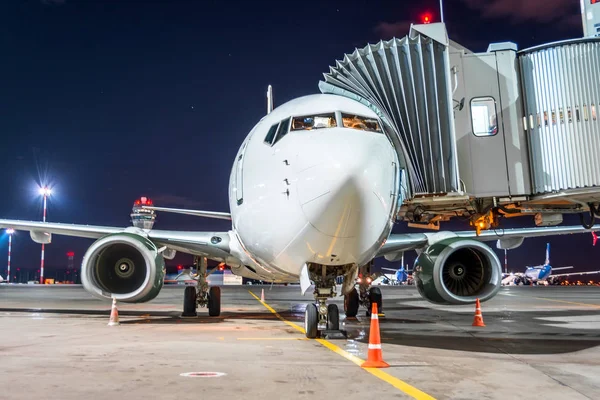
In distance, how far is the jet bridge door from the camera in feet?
30.2

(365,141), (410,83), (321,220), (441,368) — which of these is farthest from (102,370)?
(410,83)

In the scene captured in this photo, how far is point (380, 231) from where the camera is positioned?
7969 mm

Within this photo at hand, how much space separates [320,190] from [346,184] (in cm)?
34

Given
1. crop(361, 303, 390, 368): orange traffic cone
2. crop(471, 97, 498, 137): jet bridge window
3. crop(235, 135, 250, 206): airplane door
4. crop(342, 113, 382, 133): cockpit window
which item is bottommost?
crop(361, 303, 390, 368): orange traffic cone

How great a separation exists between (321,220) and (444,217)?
4700mm

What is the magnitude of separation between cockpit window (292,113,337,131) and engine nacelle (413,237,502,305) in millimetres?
4696

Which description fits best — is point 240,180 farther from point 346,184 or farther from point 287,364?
point 287,364

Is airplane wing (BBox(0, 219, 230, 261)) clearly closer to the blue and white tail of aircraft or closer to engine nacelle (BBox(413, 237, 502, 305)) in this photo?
engine nacelle (BBox(413, 237, 502, 305))

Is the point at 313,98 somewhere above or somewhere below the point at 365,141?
above

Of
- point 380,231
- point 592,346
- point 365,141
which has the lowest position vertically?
point 592,346

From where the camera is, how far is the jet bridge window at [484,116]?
30.8ft

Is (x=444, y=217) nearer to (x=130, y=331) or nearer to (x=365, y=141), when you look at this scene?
(x=365, y=141)

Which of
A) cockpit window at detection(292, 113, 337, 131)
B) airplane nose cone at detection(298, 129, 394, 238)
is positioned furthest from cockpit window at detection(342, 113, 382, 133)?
airplane nose cone at detection(298, 129, 394, 238)

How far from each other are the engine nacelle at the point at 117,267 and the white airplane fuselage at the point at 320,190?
3742mm
